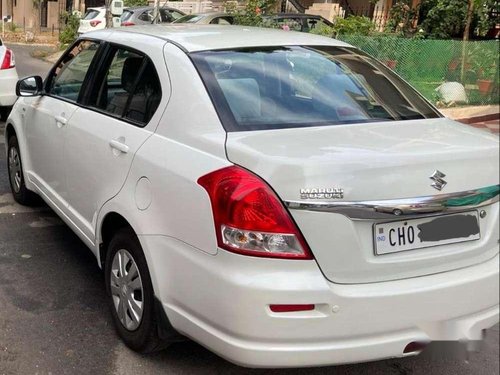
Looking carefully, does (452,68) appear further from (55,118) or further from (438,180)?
(438,180)


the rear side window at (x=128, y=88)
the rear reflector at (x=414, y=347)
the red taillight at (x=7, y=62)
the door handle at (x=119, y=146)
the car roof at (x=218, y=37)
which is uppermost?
the car roof at (x=218, y=37)

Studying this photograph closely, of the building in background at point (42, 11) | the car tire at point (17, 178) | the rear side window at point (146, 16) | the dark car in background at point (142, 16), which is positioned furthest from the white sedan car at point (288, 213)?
the building in background at point (42, 11)

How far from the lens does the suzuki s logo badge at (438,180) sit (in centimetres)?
237

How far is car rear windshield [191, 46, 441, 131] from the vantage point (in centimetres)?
284

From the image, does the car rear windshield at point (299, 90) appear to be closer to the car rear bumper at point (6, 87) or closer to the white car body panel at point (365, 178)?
the white car body panel at point (365, 178)

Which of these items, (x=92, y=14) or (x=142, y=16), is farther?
(x=92, y=14)

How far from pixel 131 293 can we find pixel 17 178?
8.95 ft

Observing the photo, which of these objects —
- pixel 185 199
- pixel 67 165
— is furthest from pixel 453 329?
pixel 67 165

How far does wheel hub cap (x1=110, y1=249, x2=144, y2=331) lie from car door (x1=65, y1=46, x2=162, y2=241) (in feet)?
1.16

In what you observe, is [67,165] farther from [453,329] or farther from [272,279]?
[453,329]

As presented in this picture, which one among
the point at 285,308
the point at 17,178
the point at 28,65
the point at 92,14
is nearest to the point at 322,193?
the point at 285,308

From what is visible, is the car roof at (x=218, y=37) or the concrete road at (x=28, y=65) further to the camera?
the concrete road at (x=28, y=65)

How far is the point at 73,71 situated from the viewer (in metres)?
4.24

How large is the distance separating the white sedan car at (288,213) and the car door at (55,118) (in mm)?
808
